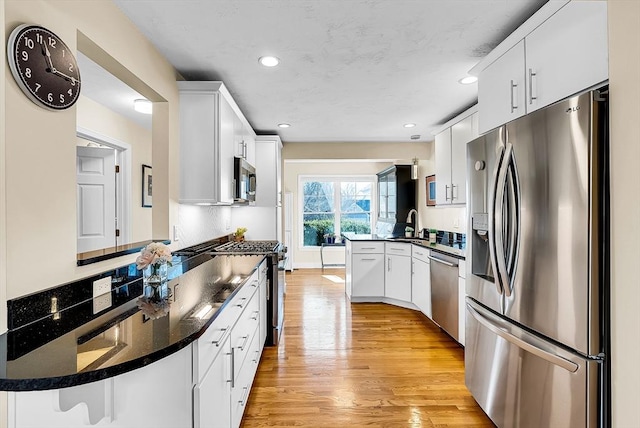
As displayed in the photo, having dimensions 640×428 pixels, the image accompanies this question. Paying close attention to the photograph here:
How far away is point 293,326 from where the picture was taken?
149 inches

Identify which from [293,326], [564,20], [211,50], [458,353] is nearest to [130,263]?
[211,50]

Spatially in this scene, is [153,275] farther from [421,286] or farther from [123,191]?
[421,286]

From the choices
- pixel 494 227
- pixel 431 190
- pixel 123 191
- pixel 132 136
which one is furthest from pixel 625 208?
pixel 132 136

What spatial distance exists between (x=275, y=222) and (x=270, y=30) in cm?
289

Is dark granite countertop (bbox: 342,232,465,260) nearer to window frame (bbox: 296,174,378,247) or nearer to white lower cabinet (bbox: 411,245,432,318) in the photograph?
white lower cabinet (bbox: 411,245,432,318)

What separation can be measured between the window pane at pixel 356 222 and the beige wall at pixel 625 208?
6.51 metres

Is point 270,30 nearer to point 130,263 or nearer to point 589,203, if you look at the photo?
point 130,263

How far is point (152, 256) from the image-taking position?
63.5 inches

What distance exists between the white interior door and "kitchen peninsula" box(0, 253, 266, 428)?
7.63 feet

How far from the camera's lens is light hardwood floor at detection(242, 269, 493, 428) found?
2.13 metres

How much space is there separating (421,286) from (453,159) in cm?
147

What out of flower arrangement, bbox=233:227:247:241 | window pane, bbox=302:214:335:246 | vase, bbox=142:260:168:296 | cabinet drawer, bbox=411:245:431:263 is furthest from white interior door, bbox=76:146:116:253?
window pane, bbox=302:214:335:246

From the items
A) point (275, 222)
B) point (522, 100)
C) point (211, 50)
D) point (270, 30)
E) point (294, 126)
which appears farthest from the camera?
point (275, 222)

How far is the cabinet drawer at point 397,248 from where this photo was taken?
451 centimetres
